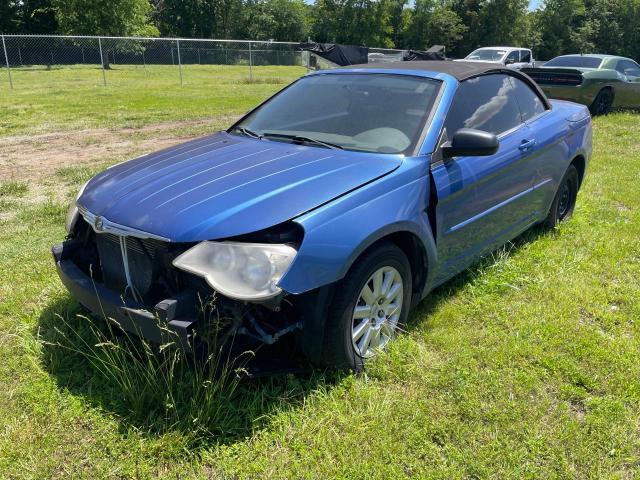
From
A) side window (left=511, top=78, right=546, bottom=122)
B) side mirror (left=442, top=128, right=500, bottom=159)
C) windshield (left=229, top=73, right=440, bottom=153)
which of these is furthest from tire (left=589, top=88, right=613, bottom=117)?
side mirror (left=442, top=128, right=500, bottom=159)

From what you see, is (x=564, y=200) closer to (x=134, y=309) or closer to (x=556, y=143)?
(x=556, y=143)

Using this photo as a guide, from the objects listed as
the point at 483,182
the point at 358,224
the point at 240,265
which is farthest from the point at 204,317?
the point at 483,182

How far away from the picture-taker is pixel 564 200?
5070 mm

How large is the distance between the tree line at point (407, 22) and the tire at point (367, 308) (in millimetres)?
41941

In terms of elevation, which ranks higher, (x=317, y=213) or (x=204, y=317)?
(x=317, y=213)

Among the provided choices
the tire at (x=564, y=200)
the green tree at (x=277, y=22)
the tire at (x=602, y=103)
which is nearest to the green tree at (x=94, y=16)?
the green tree at (x=277, y=22)

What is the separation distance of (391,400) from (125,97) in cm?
1638

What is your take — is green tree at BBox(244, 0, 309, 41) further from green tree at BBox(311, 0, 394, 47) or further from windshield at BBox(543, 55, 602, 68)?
windshield at BBox(543, 55, 602, 68)

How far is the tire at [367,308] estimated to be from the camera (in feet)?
8.34

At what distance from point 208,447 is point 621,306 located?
2.87 m

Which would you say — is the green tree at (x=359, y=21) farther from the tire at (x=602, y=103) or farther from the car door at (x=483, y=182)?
the car door at (x=483, y=182)

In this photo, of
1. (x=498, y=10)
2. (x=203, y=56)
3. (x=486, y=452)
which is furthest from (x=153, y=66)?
(x=498, y=10)

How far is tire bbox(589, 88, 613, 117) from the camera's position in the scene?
12.0m

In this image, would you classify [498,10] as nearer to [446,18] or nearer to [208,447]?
[446,18]
